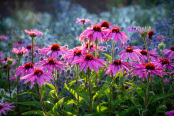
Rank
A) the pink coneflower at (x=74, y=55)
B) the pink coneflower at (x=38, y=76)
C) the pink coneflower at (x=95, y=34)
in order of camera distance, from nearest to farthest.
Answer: the pink coneflower at (x=38, y=76) < the pink coneflower at (x=95, y=34) < the pink coneflower at (x=74, y=55)

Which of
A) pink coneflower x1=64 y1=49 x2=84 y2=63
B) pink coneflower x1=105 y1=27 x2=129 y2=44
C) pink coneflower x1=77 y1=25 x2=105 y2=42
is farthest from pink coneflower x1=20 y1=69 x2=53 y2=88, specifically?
pink coneflower x1=105 y1=27 x2=129 y2=44

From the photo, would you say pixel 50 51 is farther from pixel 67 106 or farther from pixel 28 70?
pixel 67 106

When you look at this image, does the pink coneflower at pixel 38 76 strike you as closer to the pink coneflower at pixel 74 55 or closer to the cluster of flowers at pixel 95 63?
the cluster of flowers at pixel 95 63

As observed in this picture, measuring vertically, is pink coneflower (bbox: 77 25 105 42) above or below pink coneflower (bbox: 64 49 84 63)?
above

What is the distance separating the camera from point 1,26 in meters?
7.41

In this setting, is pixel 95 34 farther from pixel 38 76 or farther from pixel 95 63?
pixel 38 76

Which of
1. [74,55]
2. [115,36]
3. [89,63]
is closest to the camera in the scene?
[89,63]

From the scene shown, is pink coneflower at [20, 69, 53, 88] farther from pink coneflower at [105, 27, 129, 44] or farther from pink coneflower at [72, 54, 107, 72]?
pink coneflower at [105, 27, 129, 44]

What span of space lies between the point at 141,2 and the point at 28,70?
7232 mm

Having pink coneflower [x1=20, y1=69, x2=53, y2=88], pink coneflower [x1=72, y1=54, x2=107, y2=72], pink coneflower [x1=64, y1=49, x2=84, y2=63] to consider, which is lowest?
pink coneflower [x1=20, y1=69, x2=53, y2=88]

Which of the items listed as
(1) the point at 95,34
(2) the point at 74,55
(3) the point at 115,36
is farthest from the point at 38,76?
(3) the point at 115,36

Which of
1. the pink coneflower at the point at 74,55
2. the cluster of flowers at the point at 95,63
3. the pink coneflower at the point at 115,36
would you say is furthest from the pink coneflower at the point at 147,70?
the pink coneflower at the point at 74,55

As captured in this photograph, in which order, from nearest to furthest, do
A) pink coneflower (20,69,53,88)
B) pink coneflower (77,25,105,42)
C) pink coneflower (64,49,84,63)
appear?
pink coneflower (20,69,53,88) → pink coneflower (77,25,105,42) → pink coneflower (64,49,84,63)

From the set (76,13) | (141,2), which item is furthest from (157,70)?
(141,2)
